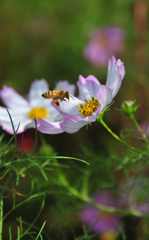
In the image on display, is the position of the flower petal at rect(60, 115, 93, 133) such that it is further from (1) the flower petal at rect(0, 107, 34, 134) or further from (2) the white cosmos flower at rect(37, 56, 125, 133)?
(1) the flower petal at rect(0, 107, 34, 134)

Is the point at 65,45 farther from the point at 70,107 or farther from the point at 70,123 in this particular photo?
the point at 70,123

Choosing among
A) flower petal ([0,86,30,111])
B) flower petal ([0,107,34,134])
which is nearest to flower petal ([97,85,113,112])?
flower petal ([0,107,34,134])

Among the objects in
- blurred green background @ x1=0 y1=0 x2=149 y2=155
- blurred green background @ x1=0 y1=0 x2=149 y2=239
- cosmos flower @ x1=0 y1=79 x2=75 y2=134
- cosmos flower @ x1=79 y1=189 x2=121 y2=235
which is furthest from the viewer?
blurred green background @ x1=0 y1=0 x2=149 y2=155

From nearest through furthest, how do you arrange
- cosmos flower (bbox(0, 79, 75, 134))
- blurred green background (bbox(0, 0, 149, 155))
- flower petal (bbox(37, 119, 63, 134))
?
flower petal (bbox(37, 119, 63, 134)) < cosmos flower (bbox(0, 79, 75, 134)) < blurred green background (bbox(0, 0, 149, 155))

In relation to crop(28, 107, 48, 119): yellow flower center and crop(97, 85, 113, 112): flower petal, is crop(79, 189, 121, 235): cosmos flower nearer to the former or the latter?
crop(28, 107, 48, 119): yellow flower center

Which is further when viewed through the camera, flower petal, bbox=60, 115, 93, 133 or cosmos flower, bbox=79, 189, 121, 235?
cosmos flower, bbox=79, 189, 121, 235

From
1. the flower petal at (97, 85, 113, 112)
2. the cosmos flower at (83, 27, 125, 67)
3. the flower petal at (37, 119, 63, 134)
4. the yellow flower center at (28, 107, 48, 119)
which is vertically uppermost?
the flower petal at (97, 85, 113, 112)

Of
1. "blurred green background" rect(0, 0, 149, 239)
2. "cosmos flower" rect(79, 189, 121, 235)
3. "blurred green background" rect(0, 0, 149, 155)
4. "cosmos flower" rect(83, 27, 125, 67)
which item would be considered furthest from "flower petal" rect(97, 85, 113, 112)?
"cosmos flower" rect(83, 27, 125, 67)

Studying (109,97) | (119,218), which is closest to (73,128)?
(109,97)

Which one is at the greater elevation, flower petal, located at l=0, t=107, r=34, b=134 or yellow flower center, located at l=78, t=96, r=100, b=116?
yellow flower center, located at l=78, t=96, r=100, b=116
